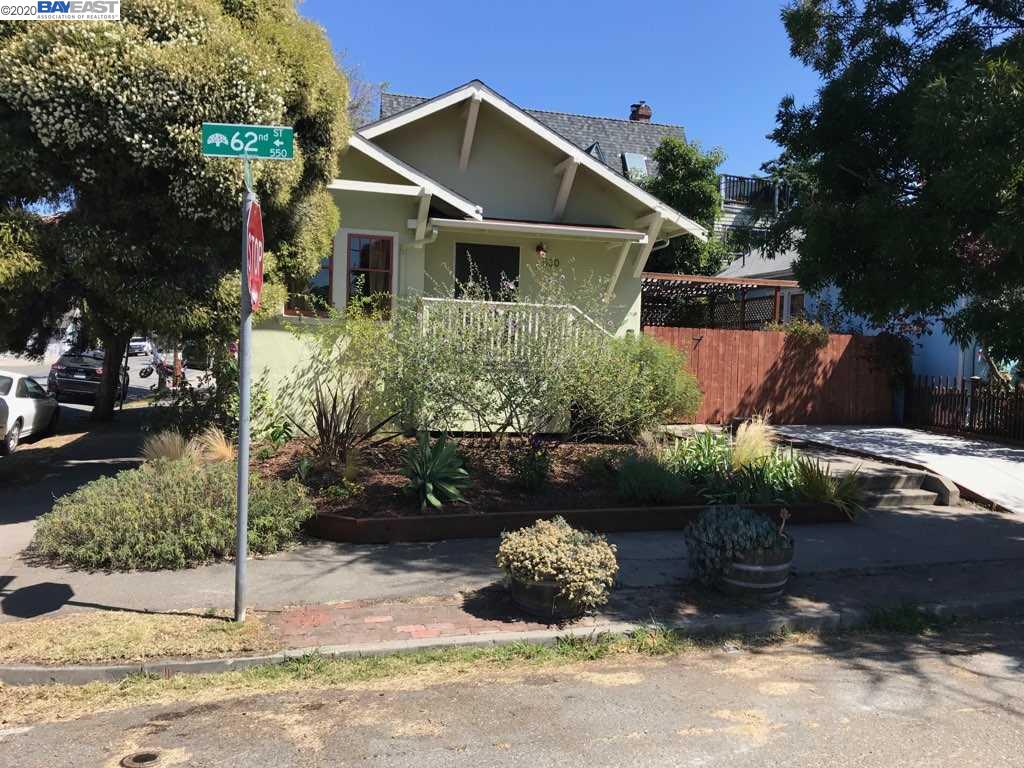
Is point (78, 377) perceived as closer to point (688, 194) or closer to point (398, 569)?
point (688, 194)

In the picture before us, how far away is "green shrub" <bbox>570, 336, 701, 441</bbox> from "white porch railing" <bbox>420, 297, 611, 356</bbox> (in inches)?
12.5

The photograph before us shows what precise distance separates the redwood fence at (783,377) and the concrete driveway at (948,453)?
678mm

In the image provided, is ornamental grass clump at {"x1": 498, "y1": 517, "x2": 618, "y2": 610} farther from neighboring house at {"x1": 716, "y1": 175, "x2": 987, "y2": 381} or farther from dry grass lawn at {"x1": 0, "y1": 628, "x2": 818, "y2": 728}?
neighboring house at {"x1": 716, "y1": 175, "x2": 987, "y2": 381}

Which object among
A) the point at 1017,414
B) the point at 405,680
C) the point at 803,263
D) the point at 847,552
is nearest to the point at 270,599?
the point at 405,680

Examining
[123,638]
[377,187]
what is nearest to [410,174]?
[377,187]

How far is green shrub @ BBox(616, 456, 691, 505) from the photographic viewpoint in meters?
8.54

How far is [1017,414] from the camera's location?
530 inches

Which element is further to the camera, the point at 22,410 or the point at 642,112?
the point at 642,112

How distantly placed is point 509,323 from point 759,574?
13.8 feet

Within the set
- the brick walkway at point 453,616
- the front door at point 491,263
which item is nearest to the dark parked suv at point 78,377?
the front door at point 491,263

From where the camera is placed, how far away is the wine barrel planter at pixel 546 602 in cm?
546

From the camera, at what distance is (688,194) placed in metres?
21.7

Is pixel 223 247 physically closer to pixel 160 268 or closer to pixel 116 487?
pixel 160 268

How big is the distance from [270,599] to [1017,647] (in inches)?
Result: 220
